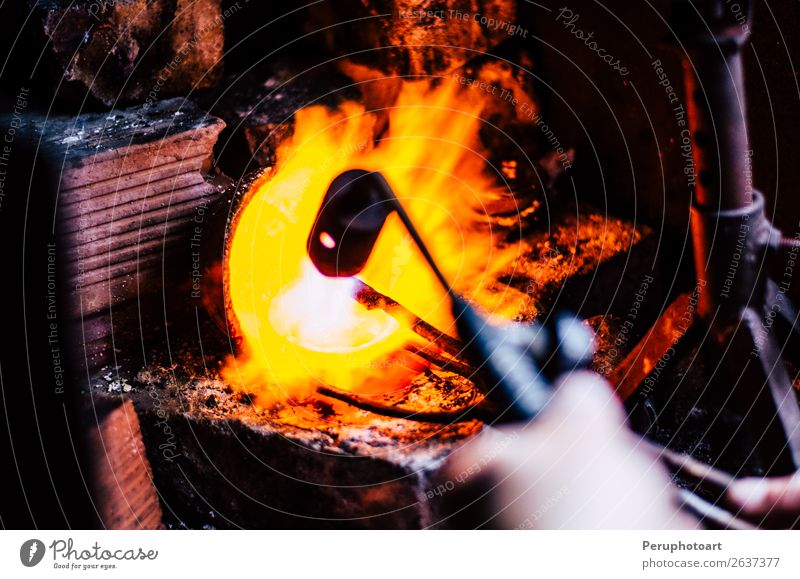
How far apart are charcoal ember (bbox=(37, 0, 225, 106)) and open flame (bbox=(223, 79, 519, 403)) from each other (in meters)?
0.19

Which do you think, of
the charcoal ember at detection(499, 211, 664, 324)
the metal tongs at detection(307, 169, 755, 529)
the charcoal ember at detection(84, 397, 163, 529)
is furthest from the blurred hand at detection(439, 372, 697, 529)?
the charcoal ember at detection(84, 397, 163, 529)

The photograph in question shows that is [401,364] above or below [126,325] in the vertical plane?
below

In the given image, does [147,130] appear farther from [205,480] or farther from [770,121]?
[770,121]

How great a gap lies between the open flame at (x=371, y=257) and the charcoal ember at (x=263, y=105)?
0.02m

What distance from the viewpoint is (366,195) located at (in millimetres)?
1016

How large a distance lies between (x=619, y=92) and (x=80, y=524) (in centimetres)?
108

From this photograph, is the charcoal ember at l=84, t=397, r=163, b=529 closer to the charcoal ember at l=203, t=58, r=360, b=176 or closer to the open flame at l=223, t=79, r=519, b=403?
the open flame at l=223, t=79, r=519, b=403

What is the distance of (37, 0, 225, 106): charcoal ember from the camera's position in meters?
0.93

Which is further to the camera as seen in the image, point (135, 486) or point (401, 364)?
point (401, 364)

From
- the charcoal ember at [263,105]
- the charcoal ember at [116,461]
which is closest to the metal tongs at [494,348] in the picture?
the charcoal ember at [263,105]

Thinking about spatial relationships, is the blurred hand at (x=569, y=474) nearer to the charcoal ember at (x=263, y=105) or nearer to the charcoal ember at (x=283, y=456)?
the charcoal ember at (x=283, y=456)

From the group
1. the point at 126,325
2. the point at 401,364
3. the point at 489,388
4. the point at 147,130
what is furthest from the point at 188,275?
the point at 489,388

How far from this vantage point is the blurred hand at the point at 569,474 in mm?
865
